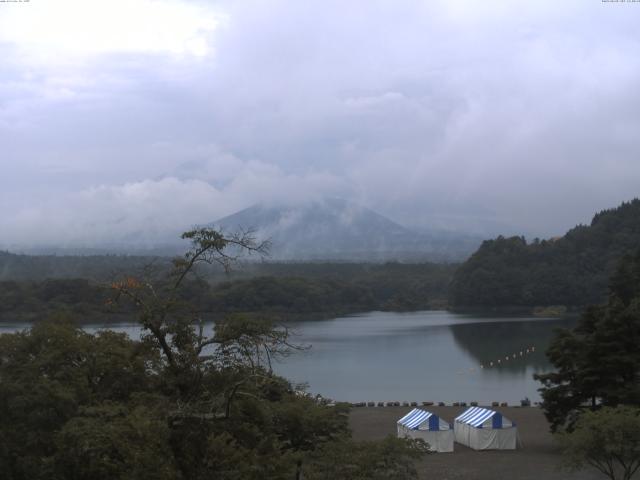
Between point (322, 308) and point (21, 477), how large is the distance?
54.3 meters

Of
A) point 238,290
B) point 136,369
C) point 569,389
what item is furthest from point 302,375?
point 238,290

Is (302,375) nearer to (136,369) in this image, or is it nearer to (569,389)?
(569,389)

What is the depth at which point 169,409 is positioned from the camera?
6.02 meters

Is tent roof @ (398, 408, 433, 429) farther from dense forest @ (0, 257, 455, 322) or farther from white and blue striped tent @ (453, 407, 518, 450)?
dense forest @ (0, 257, 455, 322)

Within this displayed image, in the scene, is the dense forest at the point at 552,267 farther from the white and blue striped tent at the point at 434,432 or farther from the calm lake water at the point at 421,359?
the white and blue striped tent at the point at 434,432

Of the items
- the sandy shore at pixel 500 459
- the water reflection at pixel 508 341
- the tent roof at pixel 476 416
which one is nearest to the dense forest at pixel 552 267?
the water reflection at pixel 508 341

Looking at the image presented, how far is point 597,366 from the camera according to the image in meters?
14.4

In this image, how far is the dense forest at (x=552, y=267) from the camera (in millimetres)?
64625

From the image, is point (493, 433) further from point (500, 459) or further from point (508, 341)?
point (508, 341)

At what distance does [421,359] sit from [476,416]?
1907cm

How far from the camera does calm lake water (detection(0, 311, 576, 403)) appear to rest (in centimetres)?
2550

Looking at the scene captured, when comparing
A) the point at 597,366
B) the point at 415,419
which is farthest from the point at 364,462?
the point at 415,419

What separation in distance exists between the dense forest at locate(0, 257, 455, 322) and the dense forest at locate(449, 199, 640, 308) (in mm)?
5007

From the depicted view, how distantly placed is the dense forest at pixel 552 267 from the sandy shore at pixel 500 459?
47.8 meters
